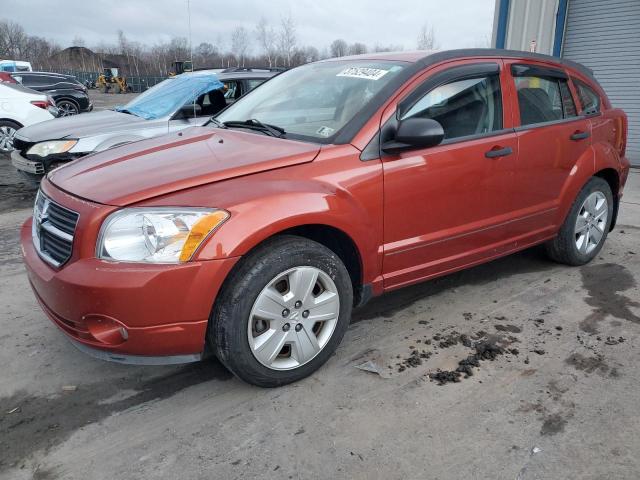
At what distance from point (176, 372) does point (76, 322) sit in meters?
0.68

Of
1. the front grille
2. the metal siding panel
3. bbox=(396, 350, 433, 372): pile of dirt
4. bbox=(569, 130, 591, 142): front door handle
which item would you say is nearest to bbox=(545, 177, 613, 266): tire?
bbox=(569, 130, 591, 142): front door handle

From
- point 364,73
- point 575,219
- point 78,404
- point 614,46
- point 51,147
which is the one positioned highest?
point 614,46

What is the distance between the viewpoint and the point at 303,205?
8.16 ft

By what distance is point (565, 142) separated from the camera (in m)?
3.78

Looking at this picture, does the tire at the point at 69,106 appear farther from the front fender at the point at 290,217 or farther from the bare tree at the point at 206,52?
the bare tree at the point at 206,52

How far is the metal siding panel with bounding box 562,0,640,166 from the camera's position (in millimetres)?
9195

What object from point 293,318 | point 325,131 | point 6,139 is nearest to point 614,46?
point 325,131

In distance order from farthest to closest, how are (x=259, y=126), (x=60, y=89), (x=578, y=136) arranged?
(x=60, y=89) → (x=578, y=136) → (x=259, y=126)

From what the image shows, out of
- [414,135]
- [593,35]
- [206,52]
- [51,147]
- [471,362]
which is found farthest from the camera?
[206,52]

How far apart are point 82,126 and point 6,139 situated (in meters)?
4.14

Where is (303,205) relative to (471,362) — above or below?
above

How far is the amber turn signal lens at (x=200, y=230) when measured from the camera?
87.4 inches

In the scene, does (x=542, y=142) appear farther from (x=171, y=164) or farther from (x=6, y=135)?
(x=6, y=135)

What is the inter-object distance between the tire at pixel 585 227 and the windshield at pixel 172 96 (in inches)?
172
